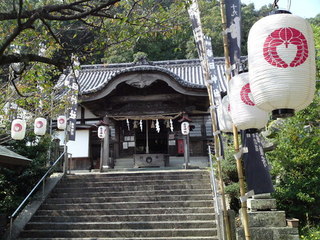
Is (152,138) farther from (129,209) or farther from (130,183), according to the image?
(129,209)

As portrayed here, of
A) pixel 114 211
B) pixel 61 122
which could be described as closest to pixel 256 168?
pixel 114 211

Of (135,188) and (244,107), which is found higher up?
(244,107)

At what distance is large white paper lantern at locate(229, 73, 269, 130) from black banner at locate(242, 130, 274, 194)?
5.03 feet

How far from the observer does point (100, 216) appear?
27.4 ft

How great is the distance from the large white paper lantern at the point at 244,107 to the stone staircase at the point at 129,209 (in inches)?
152

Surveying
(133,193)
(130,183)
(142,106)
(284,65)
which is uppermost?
(142,106)

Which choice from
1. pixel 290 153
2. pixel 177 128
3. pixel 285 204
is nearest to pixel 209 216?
pixel 285 204

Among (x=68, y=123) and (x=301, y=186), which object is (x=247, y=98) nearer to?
(x=301, y=186)

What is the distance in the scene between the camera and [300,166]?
812 centimetres

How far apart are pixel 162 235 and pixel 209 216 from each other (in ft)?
4.55

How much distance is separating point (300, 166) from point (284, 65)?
19.3 feet

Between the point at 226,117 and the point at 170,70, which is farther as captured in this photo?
the point at 170,70

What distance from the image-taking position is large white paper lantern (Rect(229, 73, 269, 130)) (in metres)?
4.29

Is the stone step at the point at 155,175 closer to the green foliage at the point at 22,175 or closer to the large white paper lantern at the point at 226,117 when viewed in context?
the green foliage at the point at 22,175
